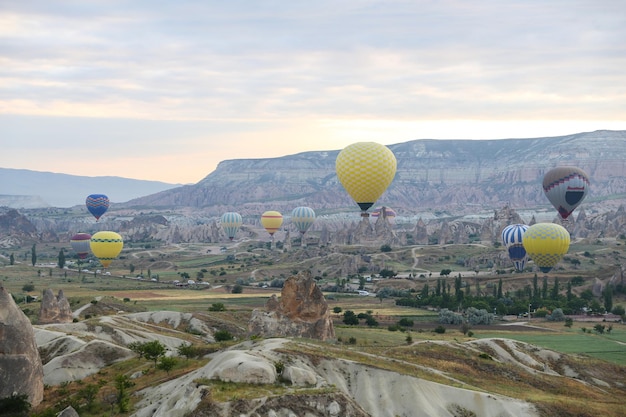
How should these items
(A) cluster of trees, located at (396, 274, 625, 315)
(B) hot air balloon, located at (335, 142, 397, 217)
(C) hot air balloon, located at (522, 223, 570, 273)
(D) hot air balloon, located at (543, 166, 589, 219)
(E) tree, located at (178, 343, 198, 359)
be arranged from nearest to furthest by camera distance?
(E) tree, located at (178, 343, 198, 359) → (B) hot air balloon, located at (335, 142, 397, 217) → (A) cluster of trees, located at (396, 274, 625, 315) → (C) hot air balloon, located at (522, 223, 570, 273) → (D) hot air balloon, located at (543, 166, 589, 219)

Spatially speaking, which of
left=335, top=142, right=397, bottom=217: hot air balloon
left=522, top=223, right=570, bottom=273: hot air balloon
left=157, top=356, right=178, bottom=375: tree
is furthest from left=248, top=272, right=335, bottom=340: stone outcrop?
left=522, top=223, right=570, bottom=273: hot air balloon

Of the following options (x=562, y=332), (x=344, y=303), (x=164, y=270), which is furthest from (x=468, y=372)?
(x=164, y=270)

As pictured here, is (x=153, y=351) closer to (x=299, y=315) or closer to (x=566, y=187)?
(x=299, y=315)

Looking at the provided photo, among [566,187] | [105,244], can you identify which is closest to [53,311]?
[105,244]

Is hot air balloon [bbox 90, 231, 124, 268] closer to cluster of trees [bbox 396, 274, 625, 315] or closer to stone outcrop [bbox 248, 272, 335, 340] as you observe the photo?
cluster of trees [bbox 396, 274, 625, 315]

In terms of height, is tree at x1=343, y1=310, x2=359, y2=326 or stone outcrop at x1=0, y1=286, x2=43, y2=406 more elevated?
stone outcrop at x1=0, y1=286, x2=43, y2=406

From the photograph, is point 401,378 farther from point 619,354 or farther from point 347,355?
point 619,354
